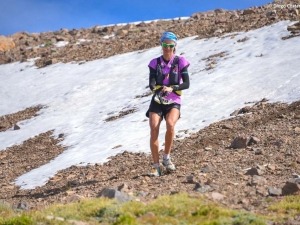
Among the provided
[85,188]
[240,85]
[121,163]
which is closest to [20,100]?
[240,85]

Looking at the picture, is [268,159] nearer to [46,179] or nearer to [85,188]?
[85,188]

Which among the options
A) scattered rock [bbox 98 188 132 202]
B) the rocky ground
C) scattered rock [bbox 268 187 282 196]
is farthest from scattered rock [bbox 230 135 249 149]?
scattered rock [bbox 98 188 132 202]

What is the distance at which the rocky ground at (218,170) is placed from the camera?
28.1ft

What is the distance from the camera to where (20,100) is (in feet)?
102

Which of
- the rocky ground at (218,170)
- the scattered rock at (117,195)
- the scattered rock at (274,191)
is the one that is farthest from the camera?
the rocky ground at (218,170)

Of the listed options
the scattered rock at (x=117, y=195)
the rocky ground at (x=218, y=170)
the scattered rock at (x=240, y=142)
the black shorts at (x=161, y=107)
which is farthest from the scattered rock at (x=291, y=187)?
the scattered rock at (x=240, y=142)

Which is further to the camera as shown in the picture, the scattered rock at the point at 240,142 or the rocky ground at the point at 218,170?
the scattered rock at the point at 240,142

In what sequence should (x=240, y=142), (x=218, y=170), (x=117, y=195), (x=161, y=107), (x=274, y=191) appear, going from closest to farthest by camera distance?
(x=117, y=195) → (x=274, y=191) → (x=218, y=170) → (x=161, y=107) → (x=240, y=142)

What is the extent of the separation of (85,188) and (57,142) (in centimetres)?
988

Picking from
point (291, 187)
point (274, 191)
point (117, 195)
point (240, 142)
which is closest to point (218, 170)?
point (274, 191)

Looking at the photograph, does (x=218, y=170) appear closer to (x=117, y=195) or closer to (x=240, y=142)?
(x=240, y=142)

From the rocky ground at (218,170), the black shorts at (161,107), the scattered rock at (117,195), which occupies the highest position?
the black shorts at (161,107)

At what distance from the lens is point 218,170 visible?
10.0m

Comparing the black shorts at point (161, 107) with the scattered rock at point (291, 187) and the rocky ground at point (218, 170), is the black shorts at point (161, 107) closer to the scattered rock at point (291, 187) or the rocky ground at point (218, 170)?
the rocky ground at point (218, 170)
